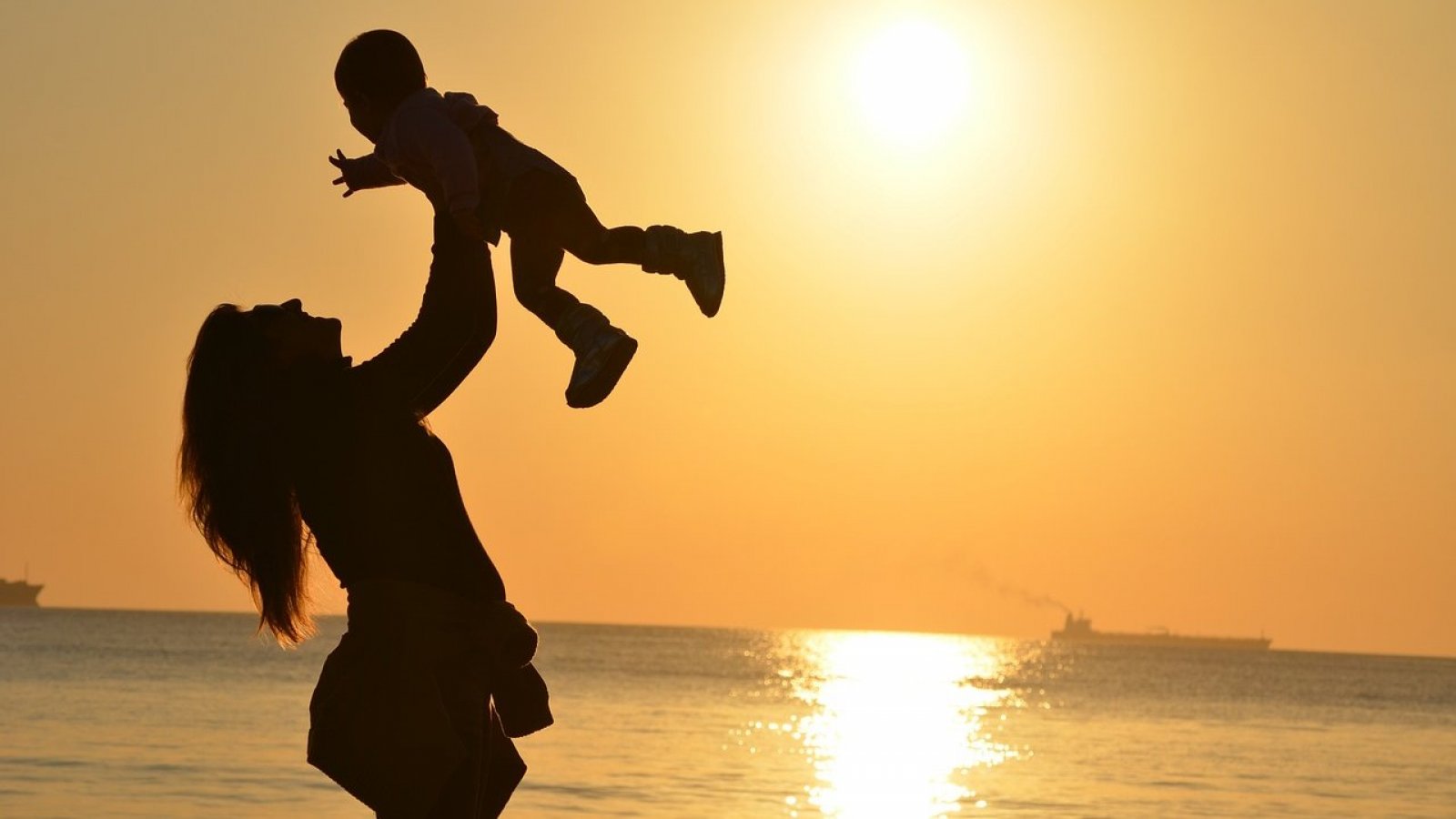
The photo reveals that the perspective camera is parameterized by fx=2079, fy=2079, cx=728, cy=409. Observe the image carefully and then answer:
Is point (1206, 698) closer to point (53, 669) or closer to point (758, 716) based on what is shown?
point (758, 716)

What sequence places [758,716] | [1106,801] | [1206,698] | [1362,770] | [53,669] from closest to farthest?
[1106,801] < [1362,770] < [758,716] < [53,669] < [1206,698]

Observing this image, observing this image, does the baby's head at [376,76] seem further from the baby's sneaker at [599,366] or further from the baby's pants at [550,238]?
the baby's sneaker at [599,366]

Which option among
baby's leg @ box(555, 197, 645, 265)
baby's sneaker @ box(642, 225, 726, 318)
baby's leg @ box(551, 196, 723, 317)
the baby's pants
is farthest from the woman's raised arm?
baby's sneaker @ box(642, 225, 726, 318)

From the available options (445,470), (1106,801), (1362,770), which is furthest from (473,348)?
(1362,770)

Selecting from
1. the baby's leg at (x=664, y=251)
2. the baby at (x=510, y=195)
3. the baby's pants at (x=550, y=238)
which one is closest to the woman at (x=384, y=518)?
the baby at (x=510, y=195)

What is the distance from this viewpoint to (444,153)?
11.2 feet

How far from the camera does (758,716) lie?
55.9 m

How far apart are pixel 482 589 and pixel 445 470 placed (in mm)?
203

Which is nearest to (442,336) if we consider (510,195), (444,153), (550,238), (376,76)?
(444,153)

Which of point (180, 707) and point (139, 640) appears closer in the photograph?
point (180, 707)

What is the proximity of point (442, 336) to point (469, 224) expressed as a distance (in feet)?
0.62

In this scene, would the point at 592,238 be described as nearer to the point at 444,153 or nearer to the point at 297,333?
the point at 444,153

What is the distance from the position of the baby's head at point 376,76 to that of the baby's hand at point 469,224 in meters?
0.37

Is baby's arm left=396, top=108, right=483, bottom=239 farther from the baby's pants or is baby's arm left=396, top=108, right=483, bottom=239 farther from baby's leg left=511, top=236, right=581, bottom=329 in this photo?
baby's leg left=511, top=236, right=581, bottom=329
